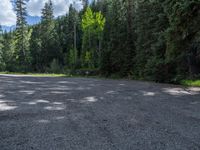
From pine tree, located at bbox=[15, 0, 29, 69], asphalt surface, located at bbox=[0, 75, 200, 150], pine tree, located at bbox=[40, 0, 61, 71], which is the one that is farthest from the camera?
pine tree, located at bbox=[40, 0, 61, 71]

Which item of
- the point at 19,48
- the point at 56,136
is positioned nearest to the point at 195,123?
the point at 56,136

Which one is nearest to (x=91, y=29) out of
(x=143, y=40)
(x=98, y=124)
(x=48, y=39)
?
(x=48, y=39)

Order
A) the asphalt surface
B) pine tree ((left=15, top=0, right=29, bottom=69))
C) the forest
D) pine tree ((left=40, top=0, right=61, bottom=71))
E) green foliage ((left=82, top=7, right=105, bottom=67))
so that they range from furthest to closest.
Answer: pine tree ((left=40, top=0, right=61, bottom=71)), green foliage ((left=82, top=7, right=105, bottom=67)), pine tree ((left=15, top=0, right=29, bottom=69)), the forest, the asphalt surface

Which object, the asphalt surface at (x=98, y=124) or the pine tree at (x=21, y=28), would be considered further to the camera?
the pine tree at (x=21, y=28)

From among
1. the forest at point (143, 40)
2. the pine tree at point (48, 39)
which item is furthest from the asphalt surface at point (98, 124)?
the pine tree at point (48, 39)

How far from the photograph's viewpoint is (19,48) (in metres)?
51.6

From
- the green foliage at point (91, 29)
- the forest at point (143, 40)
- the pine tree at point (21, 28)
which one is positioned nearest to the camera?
the forest at point (143, 40)

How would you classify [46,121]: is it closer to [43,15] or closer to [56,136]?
[56,136]

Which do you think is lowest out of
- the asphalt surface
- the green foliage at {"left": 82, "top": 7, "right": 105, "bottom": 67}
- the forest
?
the asphalt surface

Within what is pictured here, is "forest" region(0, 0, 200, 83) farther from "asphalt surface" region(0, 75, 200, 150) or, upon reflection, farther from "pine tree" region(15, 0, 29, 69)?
"asphalt surface" region(0, 75, 200, 150)

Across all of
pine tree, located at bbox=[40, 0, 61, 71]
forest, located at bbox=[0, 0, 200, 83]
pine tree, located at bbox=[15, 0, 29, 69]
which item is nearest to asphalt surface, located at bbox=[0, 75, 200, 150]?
forest, located at bbox=[0, 0, 200, 83]

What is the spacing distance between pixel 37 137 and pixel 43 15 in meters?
62.5

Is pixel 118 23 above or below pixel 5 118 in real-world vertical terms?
above

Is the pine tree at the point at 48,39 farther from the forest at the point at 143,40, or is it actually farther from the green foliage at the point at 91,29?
the green foliage at the point at 91,29
